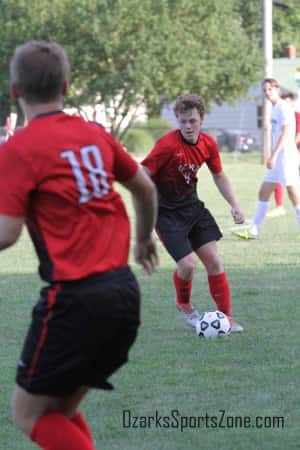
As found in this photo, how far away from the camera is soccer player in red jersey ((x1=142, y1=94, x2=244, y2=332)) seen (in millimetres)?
7914

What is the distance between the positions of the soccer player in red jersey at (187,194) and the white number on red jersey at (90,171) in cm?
384

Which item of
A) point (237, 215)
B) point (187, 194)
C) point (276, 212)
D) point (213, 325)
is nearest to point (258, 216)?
point (276, 212)

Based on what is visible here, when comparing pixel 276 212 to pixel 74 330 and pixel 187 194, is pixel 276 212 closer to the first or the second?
pixel 187 194

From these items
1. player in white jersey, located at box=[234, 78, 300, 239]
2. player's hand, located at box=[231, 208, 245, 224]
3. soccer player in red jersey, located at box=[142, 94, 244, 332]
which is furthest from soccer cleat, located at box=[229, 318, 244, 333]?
player in white jersey, located at box=[234, 78, 300, 239]

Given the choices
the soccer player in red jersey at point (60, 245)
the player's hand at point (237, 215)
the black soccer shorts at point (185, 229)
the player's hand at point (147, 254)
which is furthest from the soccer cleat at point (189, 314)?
the soccer player in red jersey at point (60, 245)

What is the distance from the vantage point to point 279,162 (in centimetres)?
1457

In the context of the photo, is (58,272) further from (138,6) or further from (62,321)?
(138,6)

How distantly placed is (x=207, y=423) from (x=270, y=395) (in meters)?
0.63

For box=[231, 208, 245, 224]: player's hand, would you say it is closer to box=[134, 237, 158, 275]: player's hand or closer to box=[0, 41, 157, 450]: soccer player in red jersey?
box=[134, 237, 158, 275]: player's hand

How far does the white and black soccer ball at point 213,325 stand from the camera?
7746 mm

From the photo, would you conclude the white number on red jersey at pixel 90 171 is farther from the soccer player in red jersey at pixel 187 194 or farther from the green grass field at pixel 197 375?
the soccer player in red jersey at pixel 187 194

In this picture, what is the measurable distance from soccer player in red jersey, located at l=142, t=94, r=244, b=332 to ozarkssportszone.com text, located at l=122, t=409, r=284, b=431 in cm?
232

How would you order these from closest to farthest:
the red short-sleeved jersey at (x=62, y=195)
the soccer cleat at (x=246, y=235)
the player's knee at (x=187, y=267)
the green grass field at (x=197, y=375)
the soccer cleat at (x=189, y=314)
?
1. the red short-sleeved jersey at (x=62, y=195)
2. the green grass field at (x=197, y=375)
3. the player's knee at (x=187, y=267)
4. the soccer cleat at (x=189, y=314)
5. the soccer cleat at (x=246, y=235)

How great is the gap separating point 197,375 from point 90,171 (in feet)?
9.31
